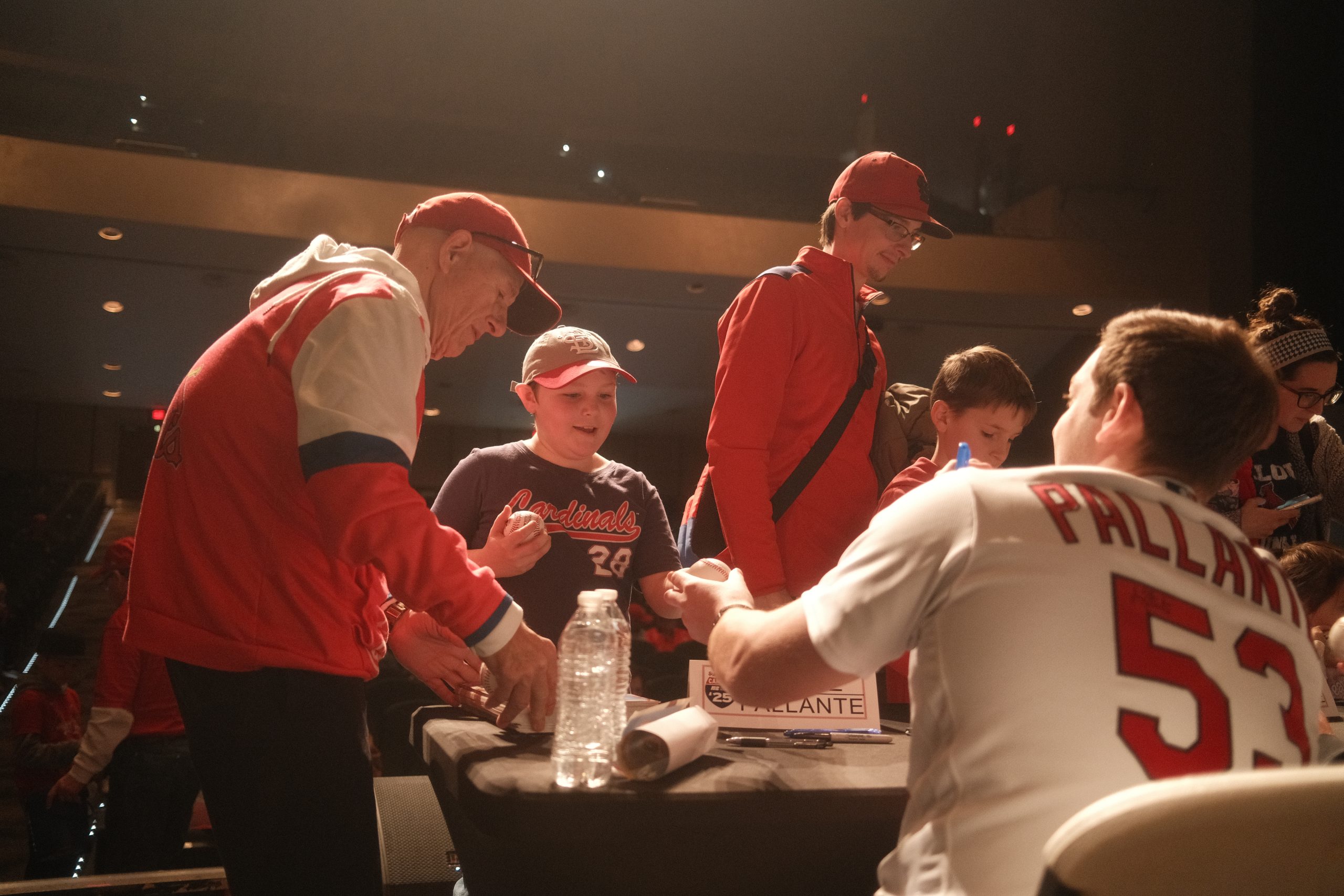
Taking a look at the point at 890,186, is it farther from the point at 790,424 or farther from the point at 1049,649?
the point at 1049,649

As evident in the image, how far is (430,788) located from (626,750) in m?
1.33

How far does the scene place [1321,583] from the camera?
2.45m

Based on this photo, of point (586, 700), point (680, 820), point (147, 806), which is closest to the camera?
point (680, 820)

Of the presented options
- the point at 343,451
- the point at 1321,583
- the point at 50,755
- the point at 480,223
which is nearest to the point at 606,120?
the point at 50,755

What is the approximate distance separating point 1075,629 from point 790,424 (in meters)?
1.28

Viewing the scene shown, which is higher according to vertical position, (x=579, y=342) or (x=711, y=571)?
(x=579, y=342)

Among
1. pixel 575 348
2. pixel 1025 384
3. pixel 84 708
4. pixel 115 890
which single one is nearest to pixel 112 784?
pixel 115 890

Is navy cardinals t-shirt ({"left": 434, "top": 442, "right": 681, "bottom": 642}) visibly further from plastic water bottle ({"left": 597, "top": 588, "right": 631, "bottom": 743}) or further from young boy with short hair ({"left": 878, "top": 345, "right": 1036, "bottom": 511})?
plastic water bottle ({"left": 597, "top": 588, "right": 631, "bottom": 743})

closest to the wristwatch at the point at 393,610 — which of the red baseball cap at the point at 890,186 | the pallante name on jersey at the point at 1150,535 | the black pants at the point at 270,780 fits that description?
the black pants at the point at 270,780

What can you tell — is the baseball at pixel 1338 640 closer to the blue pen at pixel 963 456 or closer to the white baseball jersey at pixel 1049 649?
the blue pen at pixel 963 456

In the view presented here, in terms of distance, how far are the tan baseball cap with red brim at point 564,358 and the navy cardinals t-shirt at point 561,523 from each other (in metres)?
0.19

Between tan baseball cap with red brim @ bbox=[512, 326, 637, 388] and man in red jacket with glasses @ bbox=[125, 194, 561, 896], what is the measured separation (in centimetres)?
91

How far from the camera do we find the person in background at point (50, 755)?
3.80 m

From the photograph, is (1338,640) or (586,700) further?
(1338,640)
